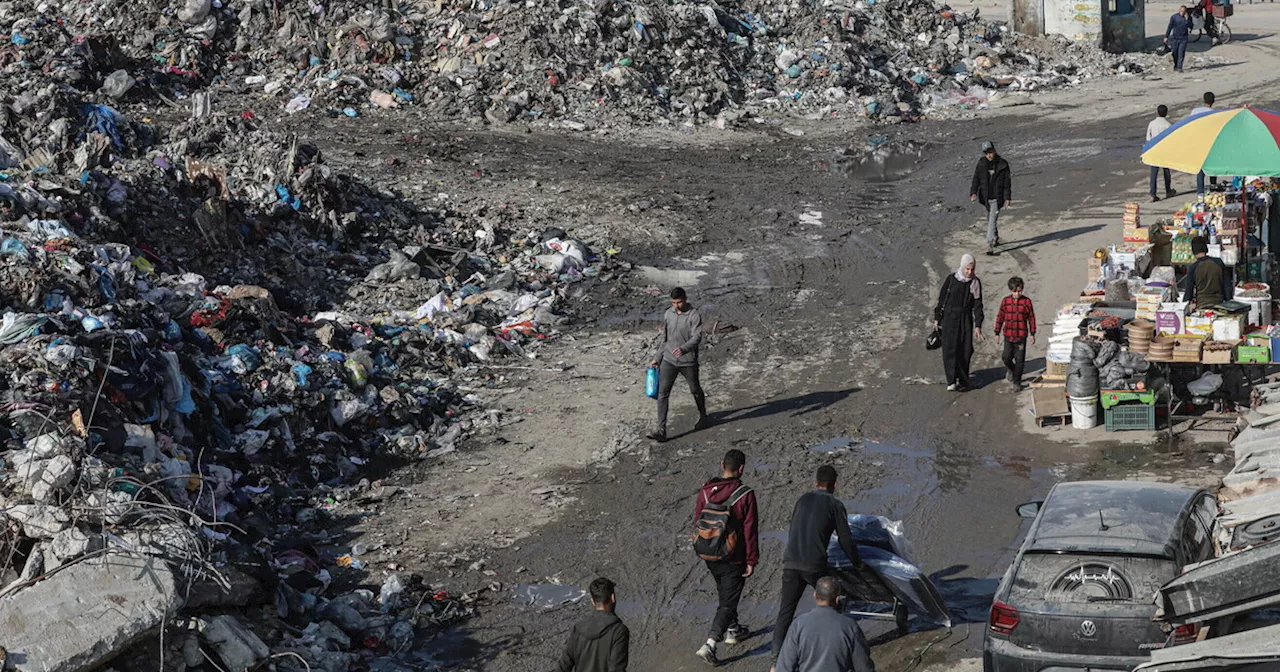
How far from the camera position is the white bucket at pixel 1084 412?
11.7 m

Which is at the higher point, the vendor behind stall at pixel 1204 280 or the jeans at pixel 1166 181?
the vendor behind stall at pixel 1204 280

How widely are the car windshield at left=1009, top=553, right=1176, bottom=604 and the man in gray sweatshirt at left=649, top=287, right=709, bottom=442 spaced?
5375 millimetres

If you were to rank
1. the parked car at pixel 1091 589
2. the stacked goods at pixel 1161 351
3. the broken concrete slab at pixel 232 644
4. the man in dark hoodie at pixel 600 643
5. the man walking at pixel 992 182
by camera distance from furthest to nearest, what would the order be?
the man walking at pixel 992 182 < the stacked goods at pixel 1161 351 < the broken concrete slab at pixel 232 644 < the parked car at pixel 1091 589 < the man in dark hoodie at pixel 600 643

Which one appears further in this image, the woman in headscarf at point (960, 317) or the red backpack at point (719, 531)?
the woman in headscarf at point (960, 317)

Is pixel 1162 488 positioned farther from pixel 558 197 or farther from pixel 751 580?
pixel 558 197

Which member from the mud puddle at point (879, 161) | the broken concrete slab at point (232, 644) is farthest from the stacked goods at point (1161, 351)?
the mud puddle at point (879, 161)

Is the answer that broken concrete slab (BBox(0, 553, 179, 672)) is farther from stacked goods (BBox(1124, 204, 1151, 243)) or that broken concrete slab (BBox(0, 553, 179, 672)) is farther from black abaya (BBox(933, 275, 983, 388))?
stacked goods (BBox(1124, 204, 1151, 243))

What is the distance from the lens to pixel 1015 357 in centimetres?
1298

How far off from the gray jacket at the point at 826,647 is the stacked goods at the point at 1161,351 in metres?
6.23

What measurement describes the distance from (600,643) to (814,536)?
69.1 inches

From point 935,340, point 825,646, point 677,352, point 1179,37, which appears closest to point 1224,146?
point 935,340

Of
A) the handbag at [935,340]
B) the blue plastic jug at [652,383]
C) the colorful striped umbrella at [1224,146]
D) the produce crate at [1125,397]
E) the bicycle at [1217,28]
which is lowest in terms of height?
the produce crate at [1125,397]

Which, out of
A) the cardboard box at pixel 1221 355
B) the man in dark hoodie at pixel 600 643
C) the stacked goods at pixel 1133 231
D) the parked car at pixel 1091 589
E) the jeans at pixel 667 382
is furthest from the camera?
the stacked goods at pixel 1133 231

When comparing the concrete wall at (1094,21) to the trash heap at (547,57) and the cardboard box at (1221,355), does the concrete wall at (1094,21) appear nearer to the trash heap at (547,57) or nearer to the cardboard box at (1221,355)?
the trash heap at (547,57)
